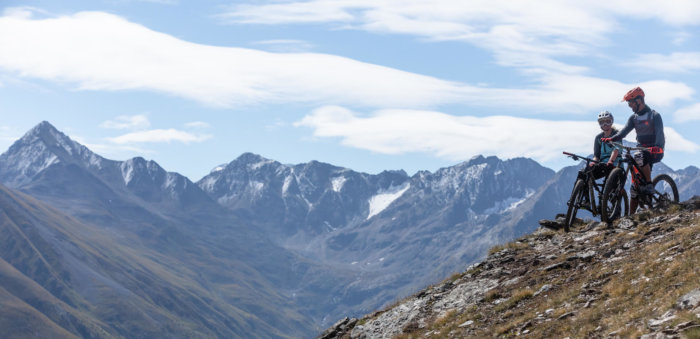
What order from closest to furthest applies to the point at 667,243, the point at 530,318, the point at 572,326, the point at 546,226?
the point at 572,326 → the point at 530,318 → the point at 667,243 → the point at 546,226

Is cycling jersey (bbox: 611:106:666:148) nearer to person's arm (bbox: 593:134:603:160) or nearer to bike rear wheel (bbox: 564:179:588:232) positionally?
person's arm (bbox: 593:134:603:160)

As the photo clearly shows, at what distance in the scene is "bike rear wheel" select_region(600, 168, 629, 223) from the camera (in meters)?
22.2

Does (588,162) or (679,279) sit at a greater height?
(588,162)

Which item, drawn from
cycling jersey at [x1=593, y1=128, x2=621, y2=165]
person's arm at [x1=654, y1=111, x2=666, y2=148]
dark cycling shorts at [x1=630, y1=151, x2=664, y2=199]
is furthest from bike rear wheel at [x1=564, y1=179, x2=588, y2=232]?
person's arm at [x1=654, y1=111, x2=666, y2=148]

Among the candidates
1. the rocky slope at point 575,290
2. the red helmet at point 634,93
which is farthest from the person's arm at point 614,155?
the rocky slope at point 575,290

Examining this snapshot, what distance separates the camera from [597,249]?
20.5 metres

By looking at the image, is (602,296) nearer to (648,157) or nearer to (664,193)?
(648,157)

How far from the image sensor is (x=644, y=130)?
23.1 metres

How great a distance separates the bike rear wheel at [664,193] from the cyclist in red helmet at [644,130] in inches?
14.8

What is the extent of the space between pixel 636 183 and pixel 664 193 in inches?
45.8

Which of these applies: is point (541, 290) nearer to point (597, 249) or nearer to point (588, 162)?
point (597, 249)

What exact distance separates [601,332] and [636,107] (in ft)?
40.1

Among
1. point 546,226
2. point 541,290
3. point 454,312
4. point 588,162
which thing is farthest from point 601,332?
point 546,226

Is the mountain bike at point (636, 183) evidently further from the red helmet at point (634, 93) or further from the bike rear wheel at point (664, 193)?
the red helmet at point (634, 93)
